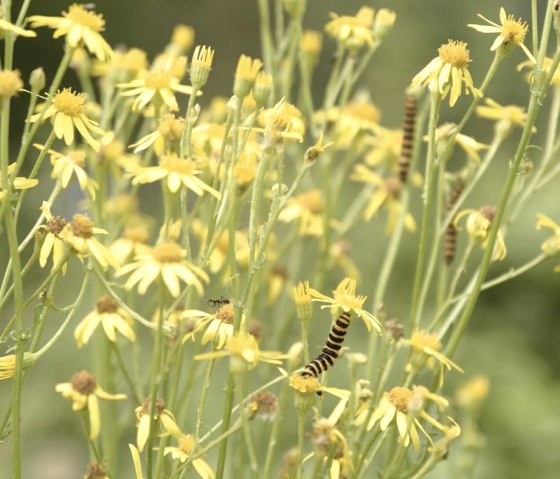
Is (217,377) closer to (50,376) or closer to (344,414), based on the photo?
(50,376)

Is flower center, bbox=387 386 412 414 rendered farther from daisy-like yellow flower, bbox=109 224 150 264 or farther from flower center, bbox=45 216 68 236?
daisy-like yellow flower, bbox=109 224 150 264

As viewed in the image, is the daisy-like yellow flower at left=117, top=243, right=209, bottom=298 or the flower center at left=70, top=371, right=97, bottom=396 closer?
the daisy-like yellow flower at left=117, top=243, right=209, bottom=298

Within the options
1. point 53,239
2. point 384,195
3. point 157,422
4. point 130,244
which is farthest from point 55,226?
point 384,195

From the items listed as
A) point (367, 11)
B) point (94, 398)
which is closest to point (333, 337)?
point (94, 398)

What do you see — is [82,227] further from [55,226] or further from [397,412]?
[397,412]

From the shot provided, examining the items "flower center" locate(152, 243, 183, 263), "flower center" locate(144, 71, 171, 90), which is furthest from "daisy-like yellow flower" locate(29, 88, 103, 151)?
"flower center" locate(152, 243, 183, 263)

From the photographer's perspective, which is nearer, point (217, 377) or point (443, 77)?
point (443, 77)
